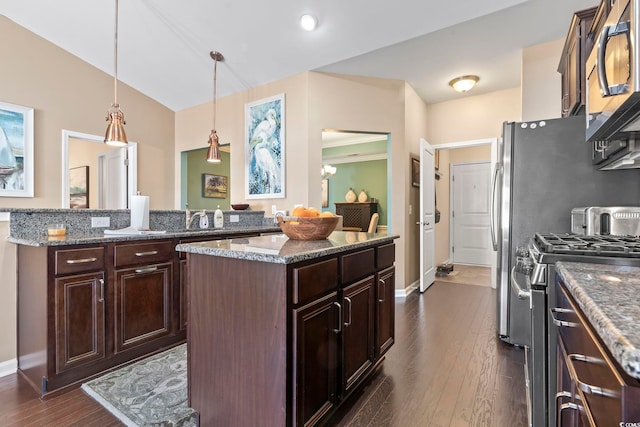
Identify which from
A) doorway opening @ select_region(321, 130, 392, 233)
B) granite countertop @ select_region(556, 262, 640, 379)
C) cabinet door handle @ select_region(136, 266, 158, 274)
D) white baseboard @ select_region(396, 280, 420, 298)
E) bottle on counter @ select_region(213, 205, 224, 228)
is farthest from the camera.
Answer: doorway opening @ select_region(321, 130, 392, 233)

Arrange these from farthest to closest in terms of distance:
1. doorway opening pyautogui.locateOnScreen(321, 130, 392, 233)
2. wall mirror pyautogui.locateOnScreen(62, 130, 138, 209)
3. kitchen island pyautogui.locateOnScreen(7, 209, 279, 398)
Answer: doorway opening pyautogui.locateOnScreen(321, 130, 392, 233), wall mirror pyautogui.locateOnScreen(62, 130, 138, 209), kitchen island pyautogui.locateOnScreen(7, 209, 279, 398)

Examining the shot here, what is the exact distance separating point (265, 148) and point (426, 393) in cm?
346

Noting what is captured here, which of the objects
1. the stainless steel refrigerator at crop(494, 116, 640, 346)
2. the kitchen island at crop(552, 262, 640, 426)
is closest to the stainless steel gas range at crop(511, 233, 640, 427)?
the kitchen island at crop(552, 262, 640, 426)

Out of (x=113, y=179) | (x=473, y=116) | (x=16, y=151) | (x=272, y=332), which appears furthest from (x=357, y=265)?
(x=113, y=179)

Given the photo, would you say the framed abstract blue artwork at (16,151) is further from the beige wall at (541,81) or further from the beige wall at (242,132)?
the beige wall at (541,81)

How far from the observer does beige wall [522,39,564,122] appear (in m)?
3.36

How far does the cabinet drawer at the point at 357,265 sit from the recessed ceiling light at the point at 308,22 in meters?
2.39

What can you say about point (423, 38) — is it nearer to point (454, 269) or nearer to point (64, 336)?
point (64, 336)

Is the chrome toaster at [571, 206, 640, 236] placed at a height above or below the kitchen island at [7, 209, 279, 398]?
above

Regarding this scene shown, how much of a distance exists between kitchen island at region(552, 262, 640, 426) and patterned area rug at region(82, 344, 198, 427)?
164 centimetres

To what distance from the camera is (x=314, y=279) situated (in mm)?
1451

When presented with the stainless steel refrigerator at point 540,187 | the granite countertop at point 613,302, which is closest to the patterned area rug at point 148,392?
the granite countertop at point 613,302

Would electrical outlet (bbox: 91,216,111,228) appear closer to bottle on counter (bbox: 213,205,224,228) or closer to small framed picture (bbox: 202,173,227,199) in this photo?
bottle on counter (bbox: 213,205,224,228)

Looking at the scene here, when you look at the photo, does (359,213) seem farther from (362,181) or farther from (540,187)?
(540,187)
